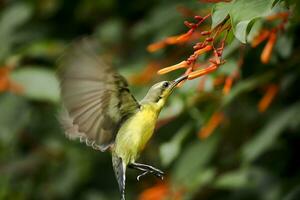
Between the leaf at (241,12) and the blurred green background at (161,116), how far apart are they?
0.71 ft

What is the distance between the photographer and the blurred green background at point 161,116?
245cm

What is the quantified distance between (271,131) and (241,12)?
42.4 inches

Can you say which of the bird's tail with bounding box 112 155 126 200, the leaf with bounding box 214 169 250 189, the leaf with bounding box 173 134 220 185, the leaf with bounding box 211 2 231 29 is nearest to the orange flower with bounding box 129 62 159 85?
the leaf with bounding box 173 134 220 185

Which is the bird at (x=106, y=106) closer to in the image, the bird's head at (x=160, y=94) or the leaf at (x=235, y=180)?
the bird's head at (x=160, y=94)

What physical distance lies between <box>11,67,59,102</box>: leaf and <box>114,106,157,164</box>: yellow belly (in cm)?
117

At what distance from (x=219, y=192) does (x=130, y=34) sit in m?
1.03

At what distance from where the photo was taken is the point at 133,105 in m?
1.89

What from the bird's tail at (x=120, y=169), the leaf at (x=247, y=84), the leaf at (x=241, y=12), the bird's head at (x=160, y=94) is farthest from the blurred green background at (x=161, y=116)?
the bird's tail at (x=120, y=169)

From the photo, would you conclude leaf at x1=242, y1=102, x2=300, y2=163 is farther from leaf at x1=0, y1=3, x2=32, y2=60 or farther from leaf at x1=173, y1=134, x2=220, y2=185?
leaf at x1=0, y1=3, x2=32, y2=60

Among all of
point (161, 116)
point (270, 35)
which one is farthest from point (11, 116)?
point (270, 35)

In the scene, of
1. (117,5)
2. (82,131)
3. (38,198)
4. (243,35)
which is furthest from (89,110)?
(38,198)

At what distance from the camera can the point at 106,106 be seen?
1.89 m

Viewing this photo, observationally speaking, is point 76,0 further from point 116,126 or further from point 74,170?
point 116,126

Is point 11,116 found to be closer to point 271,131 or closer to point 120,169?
point 271,131
